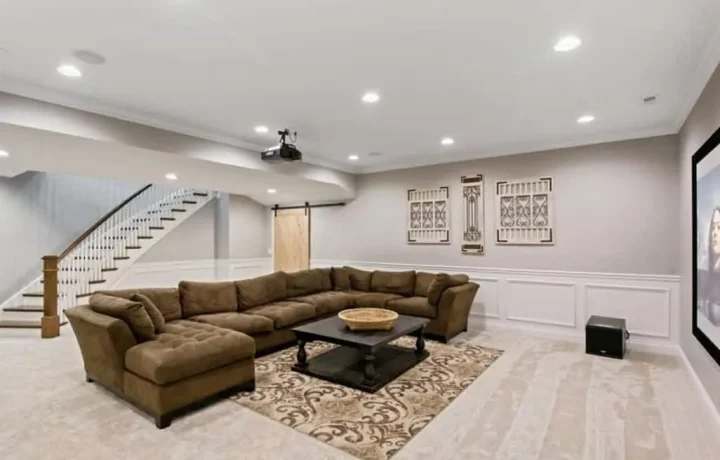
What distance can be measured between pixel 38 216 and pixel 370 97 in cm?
640

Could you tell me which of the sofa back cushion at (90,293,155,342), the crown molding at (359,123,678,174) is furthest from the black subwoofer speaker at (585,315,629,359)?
the sofa back cushion at (90,293,155,342)

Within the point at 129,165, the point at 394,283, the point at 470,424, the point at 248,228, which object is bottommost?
the point at 470,424

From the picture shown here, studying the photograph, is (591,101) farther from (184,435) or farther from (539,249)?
(184,435)

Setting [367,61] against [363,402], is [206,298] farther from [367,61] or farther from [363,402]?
[367,61]

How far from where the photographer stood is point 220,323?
404 cm

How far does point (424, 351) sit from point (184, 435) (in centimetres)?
255

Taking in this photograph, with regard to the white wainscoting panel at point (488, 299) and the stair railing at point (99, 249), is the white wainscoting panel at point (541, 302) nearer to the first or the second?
the white wainscoting panel at point (488, 299)

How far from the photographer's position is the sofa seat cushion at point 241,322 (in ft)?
13.2

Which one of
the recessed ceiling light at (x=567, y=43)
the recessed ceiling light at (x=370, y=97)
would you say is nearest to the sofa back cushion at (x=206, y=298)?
the recessed ceiling light at (x=370, y=97)

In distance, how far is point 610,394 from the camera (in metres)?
3.23

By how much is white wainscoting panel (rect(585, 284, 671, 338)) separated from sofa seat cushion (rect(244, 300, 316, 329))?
363 centimetres

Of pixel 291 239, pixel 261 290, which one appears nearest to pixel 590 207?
pixel 261 290

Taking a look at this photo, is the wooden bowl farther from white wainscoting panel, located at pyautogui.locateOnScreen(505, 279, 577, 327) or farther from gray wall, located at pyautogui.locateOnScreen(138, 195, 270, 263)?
gray wall, located at pyautogui.locateOnScreen(138, 195, 270, 263)

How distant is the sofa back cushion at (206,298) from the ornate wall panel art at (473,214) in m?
3.49
